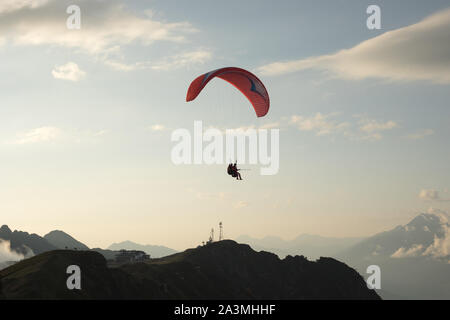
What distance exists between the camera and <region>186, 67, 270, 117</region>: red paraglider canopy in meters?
56.0

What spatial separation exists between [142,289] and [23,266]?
3240cm

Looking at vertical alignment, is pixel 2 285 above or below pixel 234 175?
below

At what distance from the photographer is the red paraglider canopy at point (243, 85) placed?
184 ft

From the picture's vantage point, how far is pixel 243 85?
6053 cm

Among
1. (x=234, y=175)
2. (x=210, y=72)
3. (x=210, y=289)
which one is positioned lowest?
(x=210, y=289)
